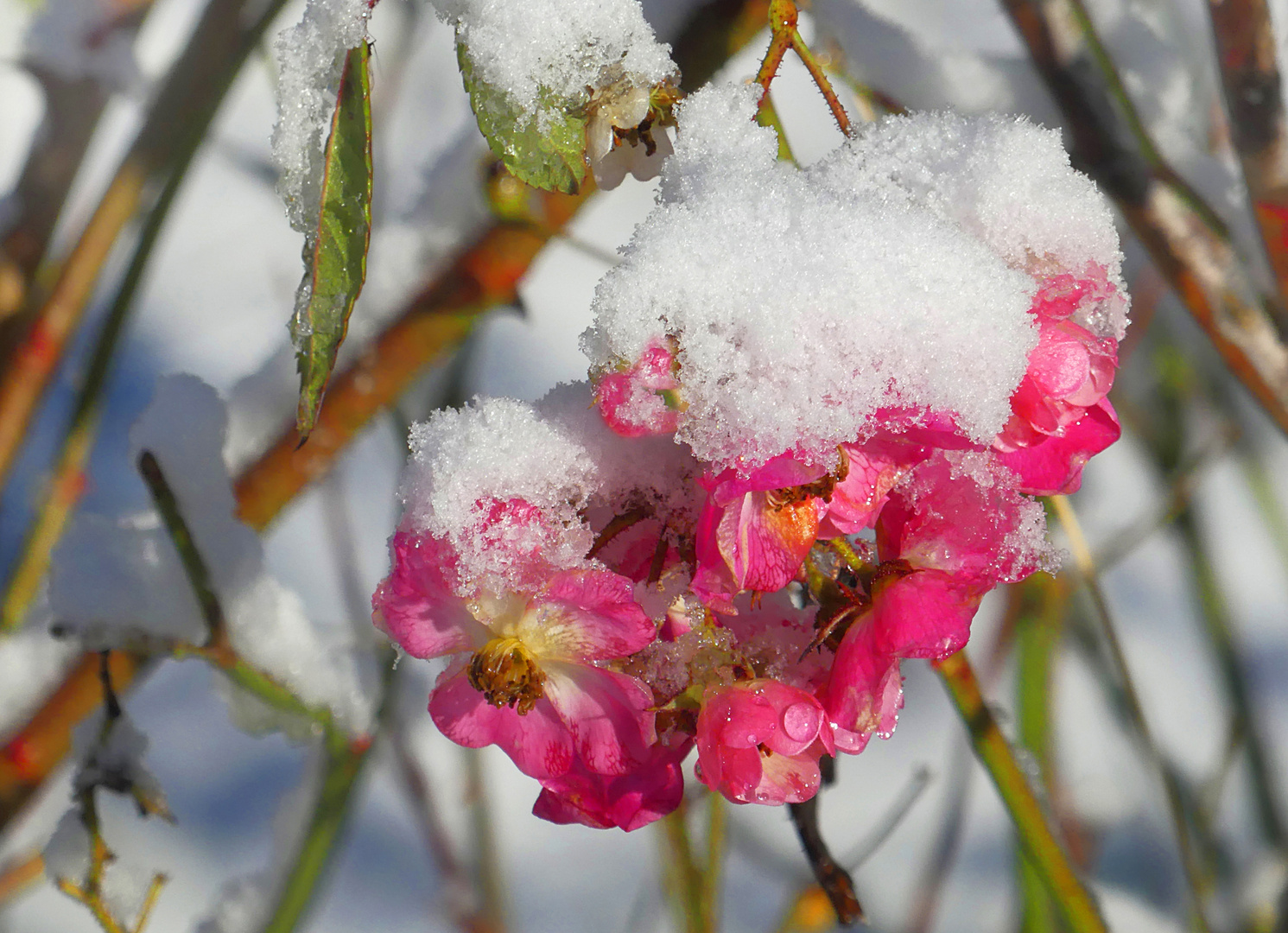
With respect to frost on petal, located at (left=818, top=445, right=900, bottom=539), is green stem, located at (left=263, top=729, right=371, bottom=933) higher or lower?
lower

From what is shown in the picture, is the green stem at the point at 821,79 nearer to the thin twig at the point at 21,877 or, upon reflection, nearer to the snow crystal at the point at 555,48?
the snow crystal at the point at 555,48

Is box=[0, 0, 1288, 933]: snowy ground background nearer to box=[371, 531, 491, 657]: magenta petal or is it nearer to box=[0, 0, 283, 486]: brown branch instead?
box=[0, 0, 283, 486]: brown branch

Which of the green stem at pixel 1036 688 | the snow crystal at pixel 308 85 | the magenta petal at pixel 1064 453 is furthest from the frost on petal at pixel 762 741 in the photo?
the green stem at pixel 1036 688

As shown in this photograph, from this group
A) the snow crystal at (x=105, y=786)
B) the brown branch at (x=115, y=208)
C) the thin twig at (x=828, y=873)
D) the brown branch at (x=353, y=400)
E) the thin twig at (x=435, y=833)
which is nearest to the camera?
the thin twig at (x=828, y=873)

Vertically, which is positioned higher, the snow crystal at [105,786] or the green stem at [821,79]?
the green stem at [821,79]

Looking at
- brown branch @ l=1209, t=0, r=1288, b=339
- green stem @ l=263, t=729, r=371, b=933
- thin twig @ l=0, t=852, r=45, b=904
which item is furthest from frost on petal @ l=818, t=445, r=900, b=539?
thin twig @ l=0, t=852, r=45, b=904

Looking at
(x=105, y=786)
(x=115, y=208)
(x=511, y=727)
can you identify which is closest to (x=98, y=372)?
(x=115, y=208)

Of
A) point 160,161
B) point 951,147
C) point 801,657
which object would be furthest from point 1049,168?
point 160,161

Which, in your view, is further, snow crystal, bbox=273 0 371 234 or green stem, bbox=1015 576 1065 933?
green stem, bbox=1015 576 1065 933
